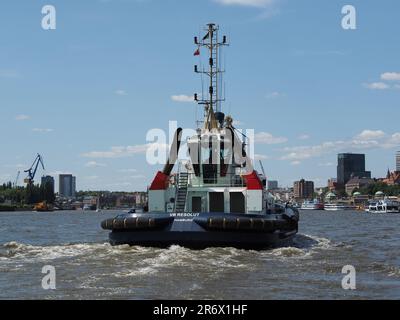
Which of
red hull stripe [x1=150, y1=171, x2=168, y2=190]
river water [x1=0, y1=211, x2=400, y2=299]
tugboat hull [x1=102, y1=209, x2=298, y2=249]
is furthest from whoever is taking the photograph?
red hull stripe [x1=150, y1=171, x2=168, y2=190]

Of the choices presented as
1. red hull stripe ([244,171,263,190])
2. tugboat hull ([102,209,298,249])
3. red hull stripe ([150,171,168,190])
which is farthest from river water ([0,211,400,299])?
red hull stripe ([150,171,168,190])

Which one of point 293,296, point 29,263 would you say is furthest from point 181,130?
point 293,296

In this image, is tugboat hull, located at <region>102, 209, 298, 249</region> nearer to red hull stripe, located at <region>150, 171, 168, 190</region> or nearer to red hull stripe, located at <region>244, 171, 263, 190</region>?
red hull stripe, located at <region>244, 171, 263, 190</region>

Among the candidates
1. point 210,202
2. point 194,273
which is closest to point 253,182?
point 210,202

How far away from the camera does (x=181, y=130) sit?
101ft

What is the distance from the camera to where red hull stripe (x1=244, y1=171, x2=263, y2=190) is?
92.9 feet

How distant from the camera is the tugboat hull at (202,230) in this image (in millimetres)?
26062

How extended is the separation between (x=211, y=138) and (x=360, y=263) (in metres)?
9.47

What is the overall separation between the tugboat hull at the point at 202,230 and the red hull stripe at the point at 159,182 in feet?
7.82

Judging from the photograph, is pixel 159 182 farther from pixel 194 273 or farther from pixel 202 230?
pixel 194 273

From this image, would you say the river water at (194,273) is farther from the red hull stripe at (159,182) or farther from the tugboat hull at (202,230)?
the red hull stripe at (159,182)

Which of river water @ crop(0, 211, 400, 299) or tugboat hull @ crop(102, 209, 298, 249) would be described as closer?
river water @ crop(0, 211, 400, 299)

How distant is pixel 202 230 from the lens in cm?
2611
